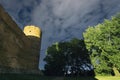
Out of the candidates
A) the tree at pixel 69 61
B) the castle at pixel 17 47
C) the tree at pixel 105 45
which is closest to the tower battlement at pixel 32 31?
the castle at pixel 17 47

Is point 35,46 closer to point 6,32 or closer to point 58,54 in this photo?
point 58,54

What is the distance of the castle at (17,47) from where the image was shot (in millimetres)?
34000

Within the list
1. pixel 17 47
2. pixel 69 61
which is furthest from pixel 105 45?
pixel 17 47

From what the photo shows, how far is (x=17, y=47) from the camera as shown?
131 ft

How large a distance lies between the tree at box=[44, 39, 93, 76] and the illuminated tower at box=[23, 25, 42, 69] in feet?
18.5

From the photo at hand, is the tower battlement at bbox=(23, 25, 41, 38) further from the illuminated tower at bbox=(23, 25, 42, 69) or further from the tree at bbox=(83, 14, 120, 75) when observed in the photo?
the tree at bbox=(83, 14, 120, 75)

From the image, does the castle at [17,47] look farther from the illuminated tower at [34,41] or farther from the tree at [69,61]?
the tree at [69,61]

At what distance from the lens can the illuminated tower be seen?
4838cm

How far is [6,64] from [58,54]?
22.4 metres

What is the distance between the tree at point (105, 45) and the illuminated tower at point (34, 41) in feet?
35.0

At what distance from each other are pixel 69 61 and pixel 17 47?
18.3 meters

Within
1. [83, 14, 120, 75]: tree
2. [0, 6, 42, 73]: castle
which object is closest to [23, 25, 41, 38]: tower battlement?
[0, 6, 42, 73]: castle

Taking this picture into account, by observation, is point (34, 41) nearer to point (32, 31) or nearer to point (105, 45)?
point (32, 31)

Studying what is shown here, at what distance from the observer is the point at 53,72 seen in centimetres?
5472
